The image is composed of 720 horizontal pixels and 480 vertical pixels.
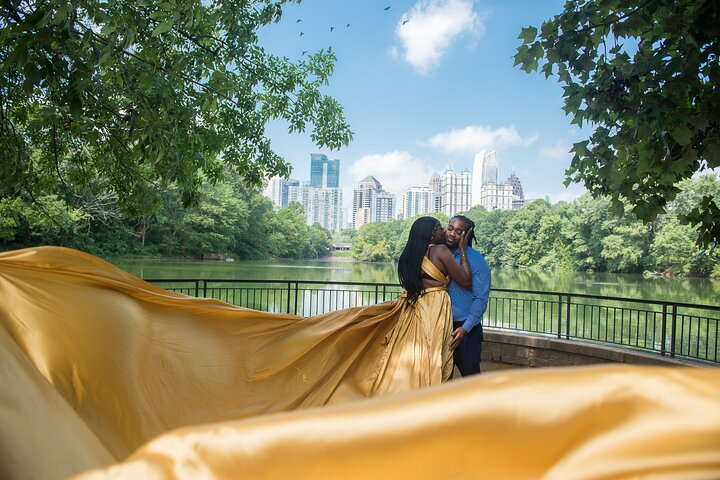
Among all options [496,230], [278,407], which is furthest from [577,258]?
[278,407]

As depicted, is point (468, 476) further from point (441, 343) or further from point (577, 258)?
point (577, 258)

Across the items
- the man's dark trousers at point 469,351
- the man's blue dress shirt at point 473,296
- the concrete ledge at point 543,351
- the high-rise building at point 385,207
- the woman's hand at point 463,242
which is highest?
the high-rise building at point 385,207

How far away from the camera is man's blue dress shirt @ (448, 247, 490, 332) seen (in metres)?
3.92

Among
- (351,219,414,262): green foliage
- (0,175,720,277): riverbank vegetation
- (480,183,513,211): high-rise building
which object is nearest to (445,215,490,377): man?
(0,175,720,277): riverbank vegetation

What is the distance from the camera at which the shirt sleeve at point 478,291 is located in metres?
3.91

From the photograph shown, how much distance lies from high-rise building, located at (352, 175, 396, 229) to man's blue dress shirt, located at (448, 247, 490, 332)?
18168cm

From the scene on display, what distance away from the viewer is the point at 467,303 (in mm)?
3984

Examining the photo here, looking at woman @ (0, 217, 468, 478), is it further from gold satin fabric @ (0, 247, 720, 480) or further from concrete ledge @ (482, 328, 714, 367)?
concrete ledge @ (482, 328, 714, 367)

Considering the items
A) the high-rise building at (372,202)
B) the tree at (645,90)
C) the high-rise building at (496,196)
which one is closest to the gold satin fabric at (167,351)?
the tree at (645,90)

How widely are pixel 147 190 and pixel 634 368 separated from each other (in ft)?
31.0

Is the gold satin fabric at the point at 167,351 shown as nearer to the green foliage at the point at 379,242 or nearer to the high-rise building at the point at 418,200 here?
the green foliage at the point at 379,242

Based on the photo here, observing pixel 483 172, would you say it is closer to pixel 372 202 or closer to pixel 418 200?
pixel 418 200

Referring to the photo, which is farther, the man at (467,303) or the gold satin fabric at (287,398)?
the man at (467,303)

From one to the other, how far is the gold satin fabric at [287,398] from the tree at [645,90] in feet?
9.08
